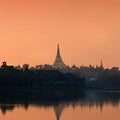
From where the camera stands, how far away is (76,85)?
14675cm

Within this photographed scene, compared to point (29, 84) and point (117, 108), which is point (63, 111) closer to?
point (117, 108)

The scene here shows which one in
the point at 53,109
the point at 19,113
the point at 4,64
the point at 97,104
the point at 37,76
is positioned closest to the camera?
the point at 19,113

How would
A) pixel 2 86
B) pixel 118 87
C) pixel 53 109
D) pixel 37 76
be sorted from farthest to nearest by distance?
pixel 118 87 < pixel 37 76 < pixel 2 86 < pixel 53 109

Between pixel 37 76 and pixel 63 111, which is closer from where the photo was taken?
pixel 63 111

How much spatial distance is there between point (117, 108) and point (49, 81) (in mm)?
69255

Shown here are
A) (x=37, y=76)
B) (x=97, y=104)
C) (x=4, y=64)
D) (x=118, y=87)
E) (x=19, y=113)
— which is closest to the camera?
(x=19, y=113)

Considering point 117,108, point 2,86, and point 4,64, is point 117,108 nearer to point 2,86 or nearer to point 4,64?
point 2,86

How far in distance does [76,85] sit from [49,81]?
5514 millimetres

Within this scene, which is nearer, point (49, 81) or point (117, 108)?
point (117, 108)

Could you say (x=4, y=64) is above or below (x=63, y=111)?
above

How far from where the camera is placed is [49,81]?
144250 millimetres

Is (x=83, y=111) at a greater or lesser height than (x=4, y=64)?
lesser

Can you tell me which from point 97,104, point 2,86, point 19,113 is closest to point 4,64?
point 2,86

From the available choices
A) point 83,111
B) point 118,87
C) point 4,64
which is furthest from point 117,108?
point 118,87
